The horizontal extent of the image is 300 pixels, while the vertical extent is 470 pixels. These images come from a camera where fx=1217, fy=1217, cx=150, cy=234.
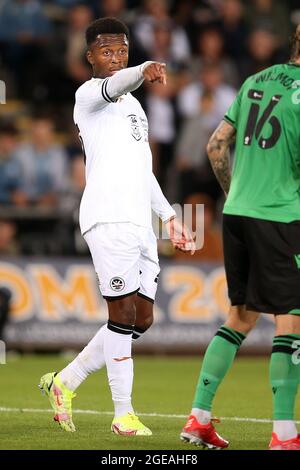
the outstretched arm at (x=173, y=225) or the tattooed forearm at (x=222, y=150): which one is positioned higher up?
the tattooed forearm at (x=222, y=150)

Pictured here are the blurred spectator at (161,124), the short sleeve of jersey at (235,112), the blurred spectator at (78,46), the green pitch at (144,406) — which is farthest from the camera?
the blurred spectator at (78,46)

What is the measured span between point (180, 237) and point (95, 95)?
3.53 feet

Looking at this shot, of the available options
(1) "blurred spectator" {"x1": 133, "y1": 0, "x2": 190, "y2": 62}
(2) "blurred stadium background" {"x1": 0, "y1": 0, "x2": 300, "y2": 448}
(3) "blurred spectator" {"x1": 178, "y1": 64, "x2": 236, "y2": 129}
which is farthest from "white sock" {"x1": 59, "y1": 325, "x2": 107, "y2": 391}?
(1) "blurred spectator" {"x1": 133, "y1": 0, "x2": 190, "y2": 62}

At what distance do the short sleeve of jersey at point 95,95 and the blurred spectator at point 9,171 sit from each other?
792cm

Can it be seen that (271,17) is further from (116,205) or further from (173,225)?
(116,205)

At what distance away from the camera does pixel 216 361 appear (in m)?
6.97

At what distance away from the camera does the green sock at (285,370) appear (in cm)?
653

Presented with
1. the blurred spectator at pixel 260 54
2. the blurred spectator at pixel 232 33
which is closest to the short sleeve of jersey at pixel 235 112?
the blurred spectator at pixel 260 54

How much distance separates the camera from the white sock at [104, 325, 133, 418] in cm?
750

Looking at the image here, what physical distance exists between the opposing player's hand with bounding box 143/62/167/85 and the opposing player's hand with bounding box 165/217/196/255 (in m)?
1.35

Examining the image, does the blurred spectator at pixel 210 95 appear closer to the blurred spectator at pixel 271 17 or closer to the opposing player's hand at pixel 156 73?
the blurred spectator at pixel 271 17

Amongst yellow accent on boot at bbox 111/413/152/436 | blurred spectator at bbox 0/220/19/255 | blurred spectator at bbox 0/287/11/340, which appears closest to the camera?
yellow accent on boot at bbox 111/413/152/436

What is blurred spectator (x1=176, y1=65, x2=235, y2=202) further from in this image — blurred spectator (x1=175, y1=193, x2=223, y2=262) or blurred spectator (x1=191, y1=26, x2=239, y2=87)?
blurred spectator (x1=175, y1=193, x2=223, y2=262)
